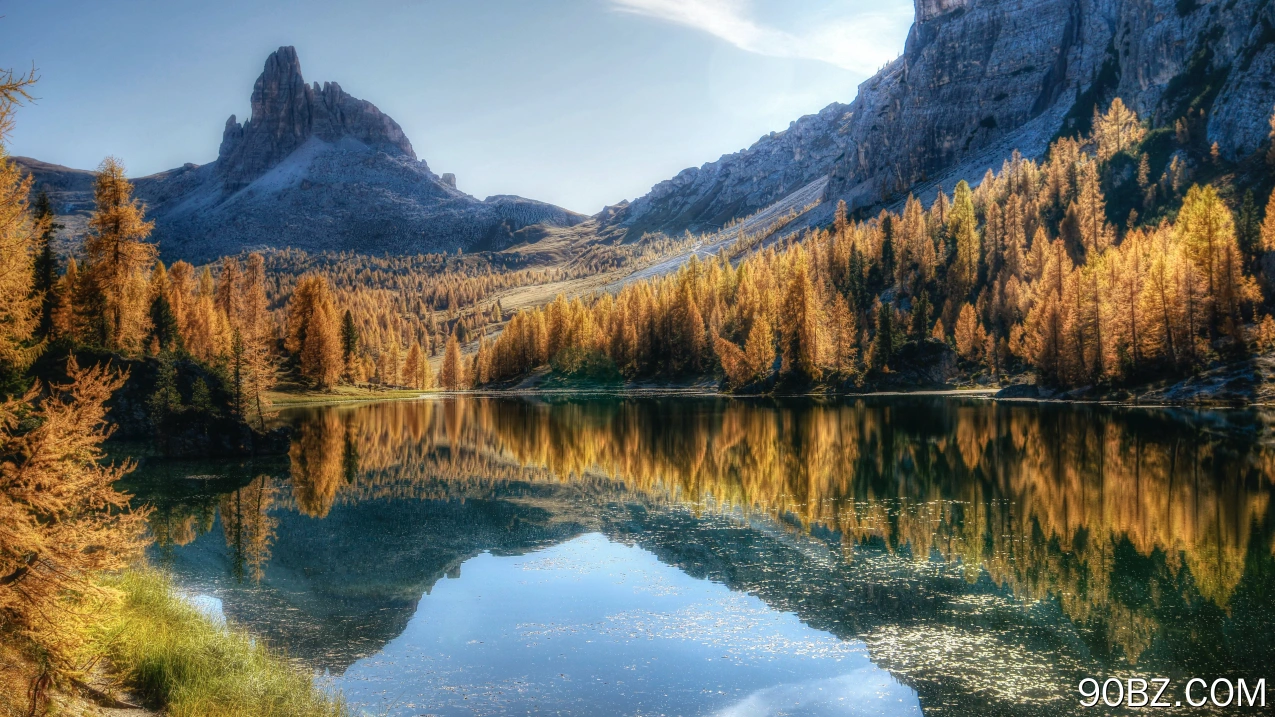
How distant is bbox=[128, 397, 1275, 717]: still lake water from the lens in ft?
49.9

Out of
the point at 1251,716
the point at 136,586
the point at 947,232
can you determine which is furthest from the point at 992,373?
the point at 136,586

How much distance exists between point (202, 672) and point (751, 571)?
15.1 metres

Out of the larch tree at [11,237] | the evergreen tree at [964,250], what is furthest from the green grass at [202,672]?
the evergreen tree at [964,250]

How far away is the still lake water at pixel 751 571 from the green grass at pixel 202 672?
1.19m

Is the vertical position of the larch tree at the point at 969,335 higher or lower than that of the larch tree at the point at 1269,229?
lower

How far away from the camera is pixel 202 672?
13469mm

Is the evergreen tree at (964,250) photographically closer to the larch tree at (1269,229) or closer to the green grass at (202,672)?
the larch tree at (1269,229)

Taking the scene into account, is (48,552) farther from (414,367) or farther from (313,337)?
(414,367)

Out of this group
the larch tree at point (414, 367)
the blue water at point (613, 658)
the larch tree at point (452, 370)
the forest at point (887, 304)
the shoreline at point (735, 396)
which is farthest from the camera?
the larch tree at point (452, 370)

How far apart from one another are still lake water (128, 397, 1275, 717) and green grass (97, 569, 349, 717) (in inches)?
47.0

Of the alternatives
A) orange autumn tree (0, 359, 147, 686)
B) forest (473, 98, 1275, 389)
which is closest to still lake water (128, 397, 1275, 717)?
orange autumn tree (0, 359, 147, 686)

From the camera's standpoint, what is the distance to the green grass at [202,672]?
12516 mm

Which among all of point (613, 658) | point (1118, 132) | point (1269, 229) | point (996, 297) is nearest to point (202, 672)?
point (613, 658)

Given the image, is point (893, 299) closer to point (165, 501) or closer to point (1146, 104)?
point (1146, 104)
